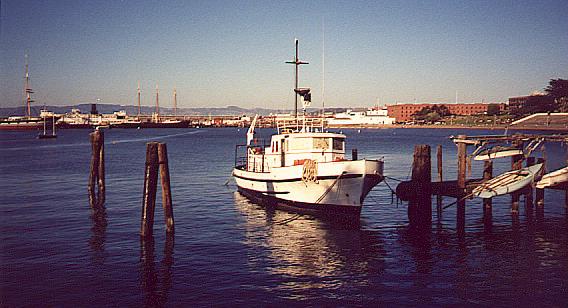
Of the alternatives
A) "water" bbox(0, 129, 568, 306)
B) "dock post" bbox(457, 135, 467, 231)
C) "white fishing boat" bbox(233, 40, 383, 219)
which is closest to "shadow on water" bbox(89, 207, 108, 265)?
"water" bbox(0, 129, 568, 306)

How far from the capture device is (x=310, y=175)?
2586 cm

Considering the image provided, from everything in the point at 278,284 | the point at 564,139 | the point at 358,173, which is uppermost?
the point at 564,139

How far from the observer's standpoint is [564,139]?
82.1ft

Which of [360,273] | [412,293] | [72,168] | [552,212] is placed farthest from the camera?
[72,168]

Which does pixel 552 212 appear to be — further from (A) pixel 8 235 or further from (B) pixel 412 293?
(A) pixel 8 235

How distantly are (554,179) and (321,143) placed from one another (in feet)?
41.1

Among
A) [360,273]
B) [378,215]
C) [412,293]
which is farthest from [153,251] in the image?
[378,215]

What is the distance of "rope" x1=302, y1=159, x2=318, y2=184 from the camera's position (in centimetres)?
2566

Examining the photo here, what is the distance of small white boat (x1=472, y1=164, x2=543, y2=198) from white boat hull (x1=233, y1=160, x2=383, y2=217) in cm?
515

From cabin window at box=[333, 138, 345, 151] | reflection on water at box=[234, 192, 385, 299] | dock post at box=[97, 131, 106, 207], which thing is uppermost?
cabin window at box=[333, 138, 345, 151]

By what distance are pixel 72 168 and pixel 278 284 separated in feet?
154

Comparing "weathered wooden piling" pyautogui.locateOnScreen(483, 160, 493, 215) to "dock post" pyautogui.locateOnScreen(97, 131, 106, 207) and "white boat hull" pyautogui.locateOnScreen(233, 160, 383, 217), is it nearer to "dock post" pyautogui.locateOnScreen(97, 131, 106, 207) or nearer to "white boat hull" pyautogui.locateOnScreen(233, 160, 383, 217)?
"white boat hull" pyautogui.locateOnScreen(233, 160, 383, 217)

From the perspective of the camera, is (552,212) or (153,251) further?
(552,212)

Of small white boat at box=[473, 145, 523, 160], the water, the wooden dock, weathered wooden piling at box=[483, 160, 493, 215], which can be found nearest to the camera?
the water
